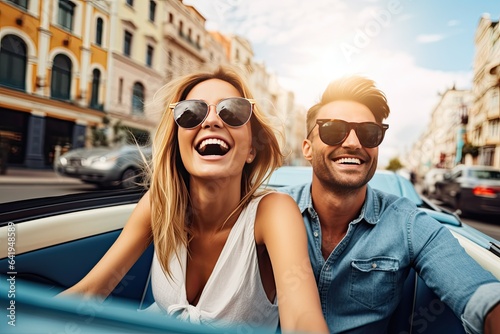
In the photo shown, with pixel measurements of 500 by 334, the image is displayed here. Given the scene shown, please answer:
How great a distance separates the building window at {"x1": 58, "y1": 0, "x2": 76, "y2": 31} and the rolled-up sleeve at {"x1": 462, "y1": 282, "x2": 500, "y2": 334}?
113 centimetres

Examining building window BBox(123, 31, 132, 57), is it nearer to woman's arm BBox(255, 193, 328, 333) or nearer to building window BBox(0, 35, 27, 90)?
building window BBox(0, 35, 27, 90)

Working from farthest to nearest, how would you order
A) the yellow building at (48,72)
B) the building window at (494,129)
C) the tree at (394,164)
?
the tree at (394,164)
the building window at (494,129)
the yellow building at (48,72)

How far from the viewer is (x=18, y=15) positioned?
766 mm

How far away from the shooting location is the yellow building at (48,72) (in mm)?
780

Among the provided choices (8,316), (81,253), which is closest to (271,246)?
(8,316)

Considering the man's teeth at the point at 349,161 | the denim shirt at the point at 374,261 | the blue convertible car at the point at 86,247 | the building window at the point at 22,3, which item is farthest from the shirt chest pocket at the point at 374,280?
the building window at the point at 22,3

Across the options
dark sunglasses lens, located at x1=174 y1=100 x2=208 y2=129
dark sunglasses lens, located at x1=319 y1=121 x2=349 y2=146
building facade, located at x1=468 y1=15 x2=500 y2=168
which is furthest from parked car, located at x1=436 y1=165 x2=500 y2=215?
dark sunglasses lens, located at x1=174 y1=100 x2=208 y2=129

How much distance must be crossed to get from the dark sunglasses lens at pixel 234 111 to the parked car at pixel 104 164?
0.32m

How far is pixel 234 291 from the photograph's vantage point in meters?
0.88

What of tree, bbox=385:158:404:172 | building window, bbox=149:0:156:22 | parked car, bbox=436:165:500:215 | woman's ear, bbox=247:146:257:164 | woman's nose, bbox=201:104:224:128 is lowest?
parked car, bbox=436:165:500:215

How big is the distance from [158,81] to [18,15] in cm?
36

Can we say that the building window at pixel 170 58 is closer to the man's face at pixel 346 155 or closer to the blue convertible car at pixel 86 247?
the man's face at pixel 346 155

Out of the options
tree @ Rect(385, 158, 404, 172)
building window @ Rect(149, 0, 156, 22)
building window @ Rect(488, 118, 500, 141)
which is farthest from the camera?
tree @ Rect(385, 158, 404, 172)

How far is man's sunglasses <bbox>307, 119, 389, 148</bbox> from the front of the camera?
84 centimetres
